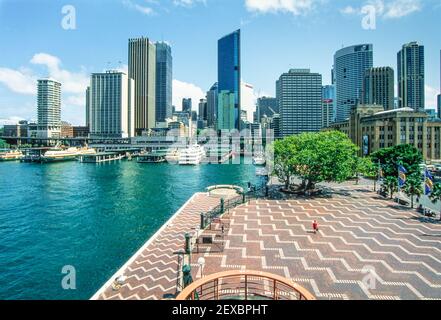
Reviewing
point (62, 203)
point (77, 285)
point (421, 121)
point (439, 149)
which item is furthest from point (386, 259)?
point (439, 149)

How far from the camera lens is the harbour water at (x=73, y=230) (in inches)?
851

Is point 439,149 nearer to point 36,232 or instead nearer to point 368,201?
point 368,201

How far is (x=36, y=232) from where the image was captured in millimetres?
32875

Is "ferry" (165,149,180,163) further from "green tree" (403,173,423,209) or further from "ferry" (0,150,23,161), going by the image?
"green tree" (403,173,423,209)

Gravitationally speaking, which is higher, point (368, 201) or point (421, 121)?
point (421, 121)

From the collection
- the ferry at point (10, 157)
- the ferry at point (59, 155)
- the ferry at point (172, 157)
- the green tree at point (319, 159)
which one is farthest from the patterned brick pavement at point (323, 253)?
the ferry at point (10, 157)

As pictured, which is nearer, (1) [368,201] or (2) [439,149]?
(1) [368,201]

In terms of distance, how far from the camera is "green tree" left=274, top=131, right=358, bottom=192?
40.5 m

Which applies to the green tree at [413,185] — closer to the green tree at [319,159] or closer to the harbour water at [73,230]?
the green tree at [319,159]

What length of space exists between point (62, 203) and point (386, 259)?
4653 centimetres

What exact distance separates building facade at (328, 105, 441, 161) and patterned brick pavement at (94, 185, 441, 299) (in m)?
55.1

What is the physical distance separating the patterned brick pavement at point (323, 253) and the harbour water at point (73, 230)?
4548mm
